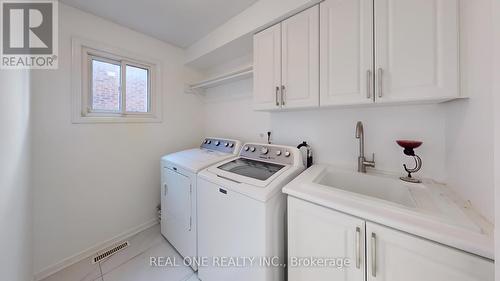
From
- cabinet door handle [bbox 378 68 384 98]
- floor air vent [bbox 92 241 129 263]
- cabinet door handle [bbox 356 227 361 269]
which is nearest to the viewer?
cabinet door handle [bbox 356 227 361 269]

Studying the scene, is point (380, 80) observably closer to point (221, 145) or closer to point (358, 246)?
point (358, 246)

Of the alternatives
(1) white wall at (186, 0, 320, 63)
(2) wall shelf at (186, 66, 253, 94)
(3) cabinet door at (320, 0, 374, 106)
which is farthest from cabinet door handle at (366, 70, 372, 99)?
(2) wall shelf at (186, 66, 253, 94)

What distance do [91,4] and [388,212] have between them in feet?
9.46

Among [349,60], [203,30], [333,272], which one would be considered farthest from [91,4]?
[333,272]

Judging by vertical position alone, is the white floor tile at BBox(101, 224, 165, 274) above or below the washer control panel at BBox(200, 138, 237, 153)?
Answer: below

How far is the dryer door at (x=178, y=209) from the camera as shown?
5.41 ft

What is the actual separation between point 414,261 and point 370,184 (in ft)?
2.18

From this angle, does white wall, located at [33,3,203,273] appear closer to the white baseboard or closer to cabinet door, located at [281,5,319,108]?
the white baseboard

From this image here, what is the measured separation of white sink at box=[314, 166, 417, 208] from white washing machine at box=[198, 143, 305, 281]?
0.25 m

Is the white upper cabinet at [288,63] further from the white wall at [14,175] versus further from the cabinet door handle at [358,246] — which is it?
the white wall at [14,175]

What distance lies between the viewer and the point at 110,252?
187cm

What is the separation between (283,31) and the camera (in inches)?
59.9

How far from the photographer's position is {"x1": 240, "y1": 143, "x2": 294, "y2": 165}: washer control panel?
158 cm

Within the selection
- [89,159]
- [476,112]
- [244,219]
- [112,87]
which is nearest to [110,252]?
[89,159]
